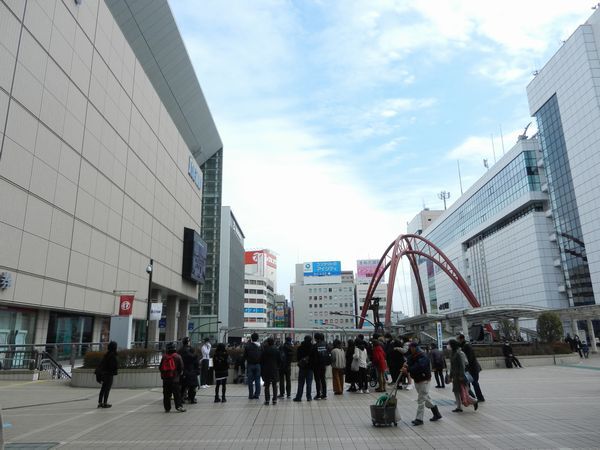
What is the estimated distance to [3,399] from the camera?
12562 millimetres

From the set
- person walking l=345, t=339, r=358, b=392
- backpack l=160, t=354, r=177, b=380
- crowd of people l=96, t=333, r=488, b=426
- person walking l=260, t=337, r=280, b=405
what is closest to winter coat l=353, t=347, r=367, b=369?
crowd of people l=96, t=333, r=488, b=426

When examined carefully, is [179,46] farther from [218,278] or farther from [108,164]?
[218,278]

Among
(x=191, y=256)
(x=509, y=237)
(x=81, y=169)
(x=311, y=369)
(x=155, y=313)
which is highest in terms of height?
(x=509, y=237)

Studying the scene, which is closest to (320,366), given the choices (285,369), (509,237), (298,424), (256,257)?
(285,369)

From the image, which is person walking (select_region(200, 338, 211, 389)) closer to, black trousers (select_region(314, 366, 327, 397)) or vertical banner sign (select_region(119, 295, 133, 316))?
black trousers (select_region(314, 366, 327, 397))

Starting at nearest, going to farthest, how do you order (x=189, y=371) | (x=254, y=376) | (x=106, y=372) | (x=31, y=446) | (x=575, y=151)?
(x=31, y=446) → (x=106, y=372) → (x=189, y=371) → (x=254, y=376) → (x=575, y=151)

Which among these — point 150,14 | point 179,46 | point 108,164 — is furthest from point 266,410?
point 179,46

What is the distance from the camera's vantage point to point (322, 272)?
153125 mm

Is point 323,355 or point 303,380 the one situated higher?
point 323,355

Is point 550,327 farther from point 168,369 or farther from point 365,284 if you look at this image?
point 365,284

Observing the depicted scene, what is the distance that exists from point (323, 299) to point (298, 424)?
14212 centimetres

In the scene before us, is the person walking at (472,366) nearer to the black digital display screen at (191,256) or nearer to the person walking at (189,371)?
the person walking at (189,371)

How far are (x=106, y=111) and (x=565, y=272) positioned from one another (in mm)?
60553

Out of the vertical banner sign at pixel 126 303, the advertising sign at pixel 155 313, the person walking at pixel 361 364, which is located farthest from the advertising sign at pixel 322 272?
the person walking at pixel 361 364
